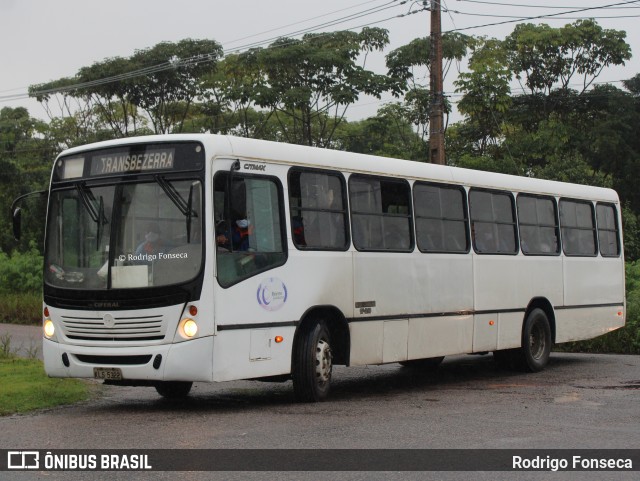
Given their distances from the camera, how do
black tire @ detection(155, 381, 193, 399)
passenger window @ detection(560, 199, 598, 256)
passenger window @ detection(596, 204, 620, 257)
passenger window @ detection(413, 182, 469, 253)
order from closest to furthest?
black tire @ detection(155, 381, 193, 399)
passenger window @ detection(413, 182, 469, 253)
passenger window @ detection(560, 199, 598, 256)
passenger window @ detection(596, 204, 620, 257)

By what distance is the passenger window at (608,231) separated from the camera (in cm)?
1920

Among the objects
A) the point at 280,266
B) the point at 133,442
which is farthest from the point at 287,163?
the point at 133,442

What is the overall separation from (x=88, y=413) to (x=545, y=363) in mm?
8211

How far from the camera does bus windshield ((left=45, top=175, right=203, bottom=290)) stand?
11.2 metres

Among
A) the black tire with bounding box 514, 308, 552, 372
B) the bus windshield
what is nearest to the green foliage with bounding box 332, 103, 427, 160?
the black tire with bounding box 514, 308, 552, 372

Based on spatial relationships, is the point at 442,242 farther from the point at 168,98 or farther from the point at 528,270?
the point at 168,98

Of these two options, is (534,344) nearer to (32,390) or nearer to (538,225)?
(538,225)

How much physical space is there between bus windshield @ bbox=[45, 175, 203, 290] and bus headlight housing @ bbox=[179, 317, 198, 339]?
1.39ft

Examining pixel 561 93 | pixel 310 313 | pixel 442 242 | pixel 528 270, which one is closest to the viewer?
pixel 310 313

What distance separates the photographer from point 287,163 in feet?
40.0

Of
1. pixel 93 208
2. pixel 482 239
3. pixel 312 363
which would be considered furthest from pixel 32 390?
pixel 482 239

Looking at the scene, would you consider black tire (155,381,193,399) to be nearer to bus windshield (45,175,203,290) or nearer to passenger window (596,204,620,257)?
bus windshield (45,175,203,290)

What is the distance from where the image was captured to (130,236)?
11.4m

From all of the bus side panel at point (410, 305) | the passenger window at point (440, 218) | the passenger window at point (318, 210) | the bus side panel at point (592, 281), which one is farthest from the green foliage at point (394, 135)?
the passenger window at point (318, 210)
